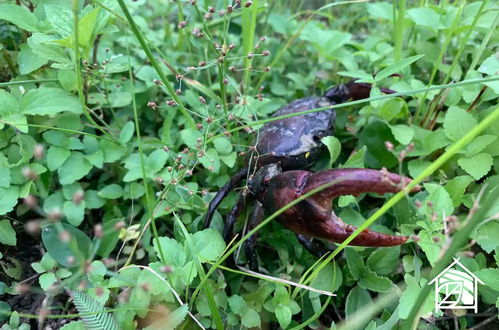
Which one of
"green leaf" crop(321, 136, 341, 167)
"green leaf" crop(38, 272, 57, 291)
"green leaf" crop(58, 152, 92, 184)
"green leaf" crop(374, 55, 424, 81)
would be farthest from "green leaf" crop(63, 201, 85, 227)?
"green leaf" crop(374, 55, 424, 81)

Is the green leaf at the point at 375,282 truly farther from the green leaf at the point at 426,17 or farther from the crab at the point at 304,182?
the green leaf at the point at 426,17

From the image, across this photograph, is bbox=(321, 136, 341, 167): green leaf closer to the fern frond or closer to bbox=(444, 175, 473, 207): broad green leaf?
bbox=(444, 175, 473, 207): broad green leaf

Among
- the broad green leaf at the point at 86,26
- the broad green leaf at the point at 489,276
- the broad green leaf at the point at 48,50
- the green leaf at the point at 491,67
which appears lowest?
the broad green leaf at the point at 489,276

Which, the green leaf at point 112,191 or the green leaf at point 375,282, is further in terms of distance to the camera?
the green leaf at point 112,191

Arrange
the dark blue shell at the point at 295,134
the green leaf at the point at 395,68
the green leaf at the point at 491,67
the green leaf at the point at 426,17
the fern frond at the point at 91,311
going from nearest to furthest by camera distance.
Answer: the fern frond at the point at 91,311 → the green leaf at the point at 491,67 → the green leaf at the point at 395,68 → the dark blue shell at the point at 295,134 → the green leaf at the point at 426,17

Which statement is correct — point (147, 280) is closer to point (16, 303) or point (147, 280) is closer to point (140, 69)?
point (16, 303)

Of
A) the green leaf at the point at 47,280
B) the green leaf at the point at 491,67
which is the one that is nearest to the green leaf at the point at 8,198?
the green leaf at the point at 47,280

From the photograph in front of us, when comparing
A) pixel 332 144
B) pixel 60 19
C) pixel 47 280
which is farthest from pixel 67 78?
pixel 332 144
